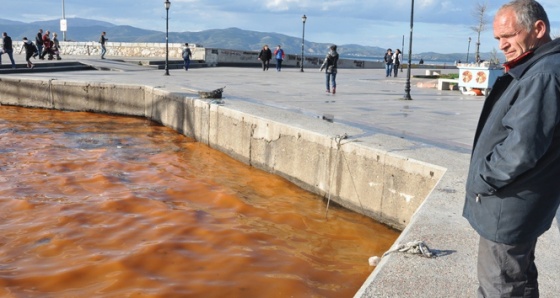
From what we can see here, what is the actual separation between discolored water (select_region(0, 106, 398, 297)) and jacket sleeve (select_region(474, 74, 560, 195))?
9.20 ft

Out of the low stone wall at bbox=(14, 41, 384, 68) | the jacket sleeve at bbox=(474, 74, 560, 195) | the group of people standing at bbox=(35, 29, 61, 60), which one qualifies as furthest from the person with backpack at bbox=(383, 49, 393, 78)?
the jacket sleeve at bbox=(474, 74, 560, 195)

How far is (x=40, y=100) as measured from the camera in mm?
15453

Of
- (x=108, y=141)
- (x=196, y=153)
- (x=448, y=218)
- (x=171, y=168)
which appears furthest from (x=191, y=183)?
(x=448, y=218)

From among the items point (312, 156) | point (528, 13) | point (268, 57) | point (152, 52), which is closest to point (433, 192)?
point (312, 156)

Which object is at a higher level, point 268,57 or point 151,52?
point 151,52

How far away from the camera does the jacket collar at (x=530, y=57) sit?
2193 mm

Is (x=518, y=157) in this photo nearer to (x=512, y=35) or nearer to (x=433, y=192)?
(x=512, y=35)

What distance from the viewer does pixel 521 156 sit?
7.08 ft

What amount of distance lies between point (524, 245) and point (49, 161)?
8.78m

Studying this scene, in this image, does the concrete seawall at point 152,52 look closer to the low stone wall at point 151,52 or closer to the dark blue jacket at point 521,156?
the low stone wall at point 151,52

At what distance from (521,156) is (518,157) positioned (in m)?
0.01

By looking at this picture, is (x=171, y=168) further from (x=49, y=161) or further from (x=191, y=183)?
(x=49, y=161)

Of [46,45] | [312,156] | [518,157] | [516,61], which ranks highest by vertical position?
[46,45]

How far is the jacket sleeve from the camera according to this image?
6.94 ft
